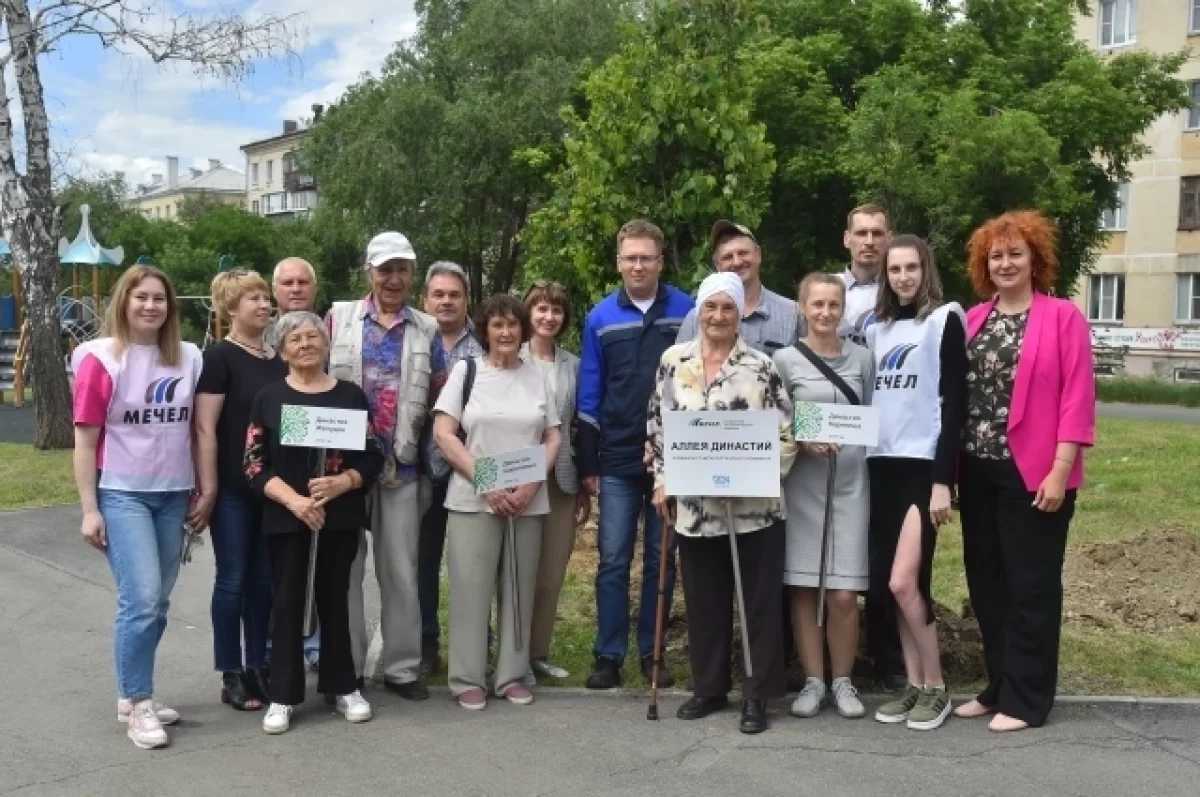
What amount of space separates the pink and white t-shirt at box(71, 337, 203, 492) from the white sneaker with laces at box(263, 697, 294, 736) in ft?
3.62

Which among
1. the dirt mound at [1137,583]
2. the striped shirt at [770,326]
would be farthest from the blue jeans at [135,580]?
the dirt mound at [1137,583]

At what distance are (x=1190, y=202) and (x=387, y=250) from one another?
42.9 metres

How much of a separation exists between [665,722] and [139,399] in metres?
2.81

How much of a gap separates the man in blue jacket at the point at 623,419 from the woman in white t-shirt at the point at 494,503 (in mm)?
286

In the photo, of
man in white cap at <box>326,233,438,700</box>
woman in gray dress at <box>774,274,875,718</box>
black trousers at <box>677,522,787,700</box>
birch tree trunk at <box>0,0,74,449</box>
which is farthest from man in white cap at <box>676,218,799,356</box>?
birch tree trunk at <box>0,0,74,449</box>

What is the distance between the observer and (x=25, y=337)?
21.7m

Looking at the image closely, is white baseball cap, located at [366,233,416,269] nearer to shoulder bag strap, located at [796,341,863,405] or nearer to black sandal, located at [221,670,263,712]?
shoulder bag strap, located at [796,341,863,405]

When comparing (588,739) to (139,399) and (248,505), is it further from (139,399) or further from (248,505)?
(139,399)

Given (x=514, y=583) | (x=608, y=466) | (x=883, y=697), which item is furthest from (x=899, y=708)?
(x=514, y=583)

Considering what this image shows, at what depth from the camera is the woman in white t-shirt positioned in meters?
5.82

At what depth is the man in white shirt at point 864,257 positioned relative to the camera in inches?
245

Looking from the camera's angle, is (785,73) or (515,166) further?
(515,166)

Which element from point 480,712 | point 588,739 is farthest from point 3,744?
point 588,739

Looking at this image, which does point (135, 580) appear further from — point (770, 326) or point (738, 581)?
point (770, 326)
